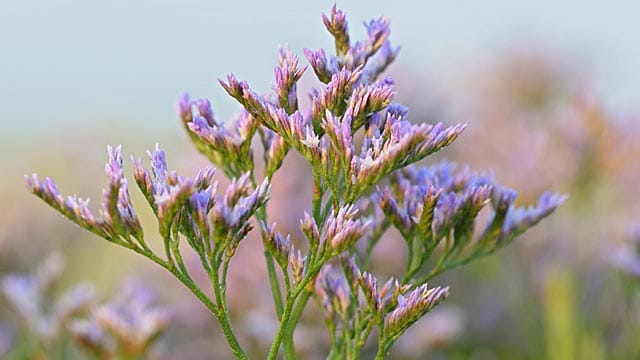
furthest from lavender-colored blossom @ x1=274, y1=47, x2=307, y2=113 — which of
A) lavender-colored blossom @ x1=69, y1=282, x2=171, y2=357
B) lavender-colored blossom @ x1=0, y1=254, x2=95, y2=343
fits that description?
lavender-colored blossom @ x1=0, y1=254, x2=95, y2=343

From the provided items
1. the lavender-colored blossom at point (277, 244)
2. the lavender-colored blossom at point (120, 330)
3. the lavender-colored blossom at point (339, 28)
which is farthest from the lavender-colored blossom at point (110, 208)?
the lavender-colored blossom at point (120, 330)

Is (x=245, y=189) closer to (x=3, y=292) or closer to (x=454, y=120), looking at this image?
(x=3, y=292)

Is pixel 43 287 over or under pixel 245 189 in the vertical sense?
over

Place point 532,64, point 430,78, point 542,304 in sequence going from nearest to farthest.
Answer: point 542,304 < point 430,78 < point 532,64

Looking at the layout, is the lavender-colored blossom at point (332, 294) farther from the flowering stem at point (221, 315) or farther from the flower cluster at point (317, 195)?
the flowering stem at point (221, 315)

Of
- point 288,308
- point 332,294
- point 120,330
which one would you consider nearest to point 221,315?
point 288,308

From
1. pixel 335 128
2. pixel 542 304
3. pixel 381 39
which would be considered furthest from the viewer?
pixel 542 304

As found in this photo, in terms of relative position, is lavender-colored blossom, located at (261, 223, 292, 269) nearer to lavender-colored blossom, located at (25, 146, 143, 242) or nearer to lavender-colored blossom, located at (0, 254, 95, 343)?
lavender-colored blossom, located at (25, 146, 143, 242)

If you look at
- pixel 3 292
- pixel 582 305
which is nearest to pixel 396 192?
pixel 3 292
